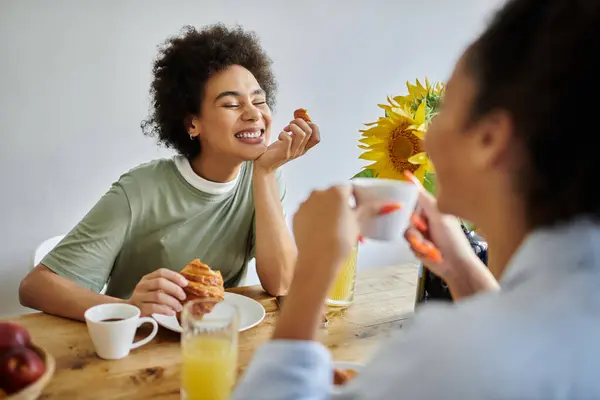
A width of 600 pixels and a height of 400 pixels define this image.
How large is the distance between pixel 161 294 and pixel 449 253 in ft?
1.84

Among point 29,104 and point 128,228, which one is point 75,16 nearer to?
point 29,104

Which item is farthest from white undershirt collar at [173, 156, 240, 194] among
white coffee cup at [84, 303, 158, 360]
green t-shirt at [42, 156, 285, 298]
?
white coffee cup at [84, 303, 158, 360]

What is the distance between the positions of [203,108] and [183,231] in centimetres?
36

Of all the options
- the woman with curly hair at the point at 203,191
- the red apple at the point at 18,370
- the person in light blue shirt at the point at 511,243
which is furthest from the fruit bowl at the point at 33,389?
the woman with curly hair at the point at 203,191

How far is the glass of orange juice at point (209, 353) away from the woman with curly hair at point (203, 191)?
1.68ft

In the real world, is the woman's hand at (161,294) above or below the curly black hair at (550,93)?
below

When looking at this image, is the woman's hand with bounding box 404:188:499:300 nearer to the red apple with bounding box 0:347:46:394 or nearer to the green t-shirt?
the red apple with bounding box 0:347:46:394

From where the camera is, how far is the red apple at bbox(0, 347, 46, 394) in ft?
2.46

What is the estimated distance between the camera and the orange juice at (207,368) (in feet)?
2.70

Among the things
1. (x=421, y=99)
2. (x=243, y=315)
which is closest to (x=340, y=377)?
(x=243, y=315)

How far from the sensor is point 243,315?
1194 mm

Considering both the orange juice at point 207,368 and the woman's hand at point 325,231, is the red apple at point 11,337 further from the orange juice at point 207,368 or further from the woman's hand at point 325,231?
the woman's hand at point 325,231

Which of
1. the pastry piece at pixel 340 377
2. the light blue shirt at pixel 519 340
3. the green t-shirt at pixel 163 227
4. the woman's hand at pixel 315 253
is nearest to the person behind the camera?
the light blue shirt at pixel 519 340

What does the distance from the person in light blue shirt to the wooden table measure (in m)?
0.34
